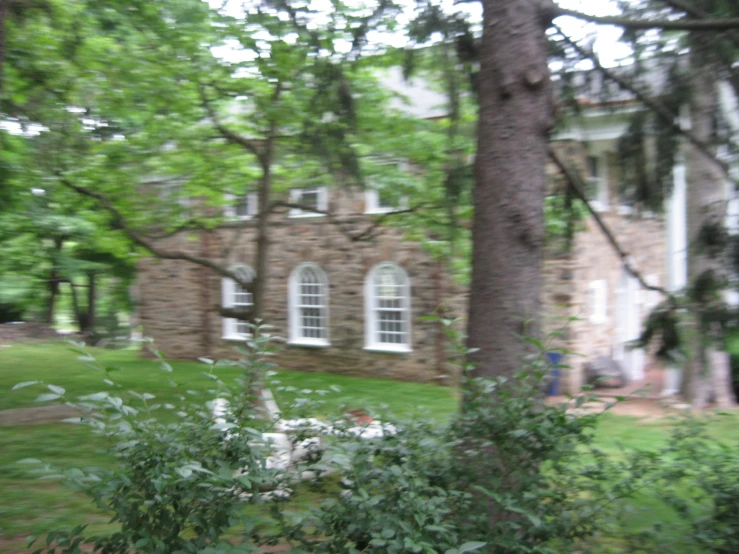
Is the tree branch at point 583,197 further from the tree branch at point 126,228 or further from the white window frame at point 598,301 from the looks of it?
the white window frame at point 598,301

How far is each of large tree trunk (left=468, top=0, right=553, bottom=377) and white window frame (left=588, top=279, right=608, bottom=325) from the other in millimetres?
10875

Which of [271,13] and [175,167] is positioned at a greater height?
[271,13]

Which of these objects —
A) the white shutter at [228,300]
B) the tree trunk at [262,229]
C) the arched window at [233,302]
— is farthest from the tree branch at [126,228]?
the white shutter at [228,300]

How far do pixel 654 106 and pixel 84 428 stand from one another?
795 centimetres

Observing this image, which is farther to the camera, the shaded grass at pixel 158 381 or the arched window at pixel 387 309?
the arched window at pixel 387 309

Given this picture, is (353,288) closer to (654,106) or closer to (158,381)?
(158,381)

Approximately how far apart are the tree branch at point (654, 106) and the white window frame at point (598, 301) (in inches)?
365

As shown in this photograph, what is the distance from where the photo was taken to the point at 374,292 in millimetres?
17391

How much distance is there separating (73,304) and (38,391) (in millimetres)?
16306

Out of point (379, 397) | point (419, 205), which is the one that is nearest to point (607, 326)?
Answer: point (379, 397)

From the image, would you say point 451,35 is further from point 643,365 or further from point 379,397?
point 643,365

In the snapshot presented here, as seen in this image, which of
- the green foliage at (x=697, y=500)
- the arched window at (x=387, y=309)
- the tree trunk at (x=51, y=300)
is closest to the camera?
the green foliage at (x=697, y=500)

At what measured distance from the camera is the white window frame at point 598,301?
52.3 ft

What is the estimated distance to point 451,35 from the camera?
283 inches
